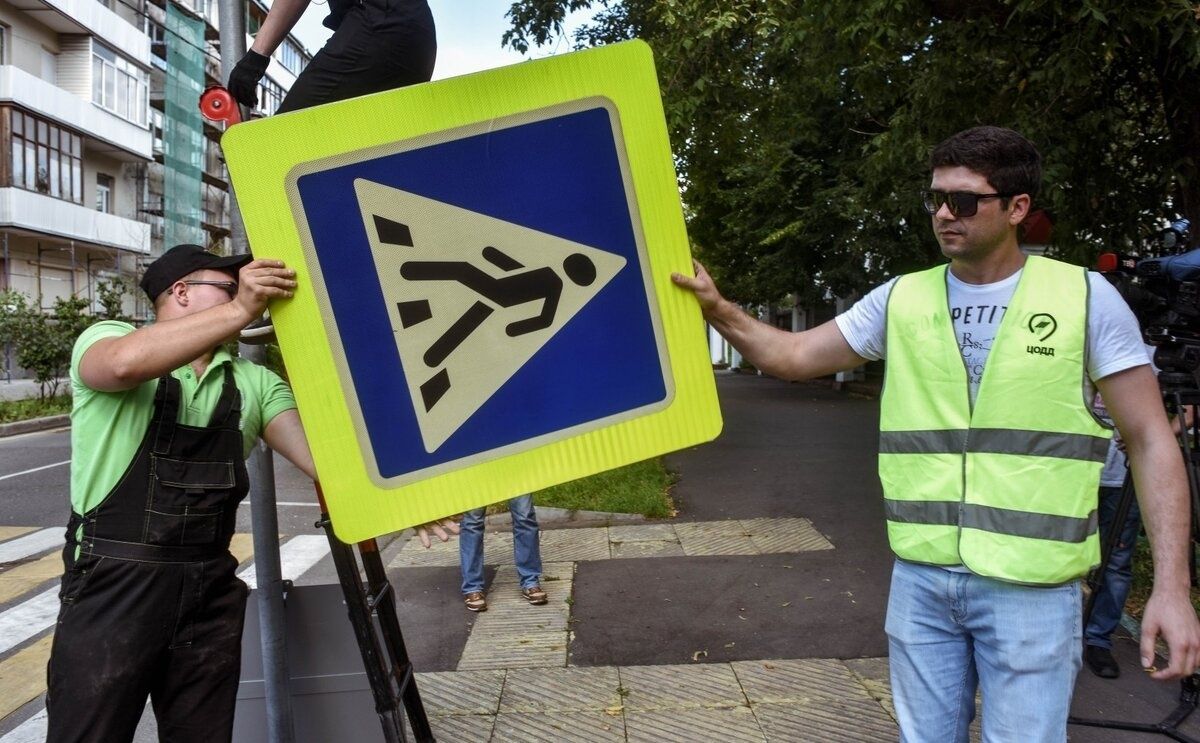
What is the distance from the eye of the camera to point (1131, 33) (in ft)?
18.6

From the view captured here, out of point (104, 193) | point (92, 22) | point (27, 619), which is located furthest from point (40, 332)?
point (104, 193)

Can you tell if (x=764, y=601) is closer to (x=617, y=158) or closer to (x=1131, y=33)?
(x=1131, y=33)

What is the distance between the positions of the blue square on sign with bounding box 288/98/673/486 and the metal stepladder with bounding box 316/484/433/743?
0.87 m

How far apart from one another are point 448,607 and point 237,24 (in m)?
4.22

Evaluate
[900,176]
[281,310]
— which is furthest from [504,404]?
[900,176]

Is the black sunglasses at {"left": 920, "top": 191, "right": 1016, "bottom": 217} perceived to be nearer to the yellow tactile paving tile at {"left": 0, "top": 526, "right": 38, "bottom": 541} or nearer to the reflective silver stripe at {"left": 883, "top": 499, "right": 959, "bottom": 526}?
the reflective silver stripe at {"left": 883, "top": 499, "right": 959, "bottom": 526}

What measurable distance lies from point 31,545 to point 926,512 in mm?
7782

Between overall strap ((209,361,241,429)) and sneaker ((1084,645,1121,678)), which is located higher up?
overall strap ((209,361,241,429))

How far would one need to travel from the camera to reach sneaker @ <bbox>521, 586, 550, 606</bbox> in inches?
238

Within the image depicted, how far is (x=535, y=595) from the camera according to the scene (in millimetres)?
6043

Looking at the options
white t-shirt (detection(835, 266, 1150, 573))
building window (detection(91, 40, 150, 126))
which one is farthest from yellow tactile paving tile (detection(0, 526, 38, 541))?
building window (detection(91, 40, 150, 126))

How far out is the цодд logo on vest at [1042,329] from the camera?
2.30 m

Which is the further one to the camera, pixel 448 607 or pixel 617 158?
pixel 448 607

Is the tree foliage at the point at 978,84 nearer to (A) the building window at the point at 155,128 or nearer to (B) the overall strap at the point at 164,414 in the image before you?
(B) the overall strap at the point at 164,414
